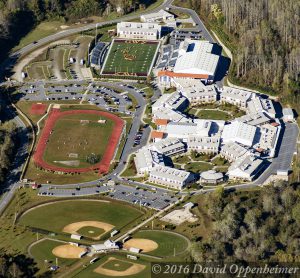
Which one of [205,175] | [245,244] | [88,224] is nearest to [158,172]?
[205,175]

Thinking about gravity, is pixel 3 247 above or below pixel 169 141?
below

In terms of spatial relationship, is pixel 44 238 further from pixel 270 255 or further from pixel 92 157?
pixel 270 255

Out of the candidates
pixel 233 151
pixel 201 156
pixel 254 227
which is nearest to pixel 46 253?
pixel 254 227

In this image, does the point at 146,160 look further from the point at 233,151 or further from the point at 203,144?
the point at 233,151

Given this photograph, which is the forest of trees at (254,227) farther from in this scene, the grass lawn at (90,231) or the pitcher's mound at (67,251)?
the pitcher's mound at (67,251)

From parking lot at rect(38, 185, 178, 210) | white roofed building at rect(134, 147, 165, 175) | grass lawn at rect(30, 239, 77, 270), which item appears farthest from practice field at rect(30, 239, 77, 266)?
white roofed building at rect(134, 147, 165, 175)

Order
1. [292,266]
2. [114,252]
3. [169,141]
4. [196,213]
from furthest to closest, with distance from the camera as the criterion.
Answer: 1. [169,141]
2. [196,213]
3. [114,252]
4. [292,266]

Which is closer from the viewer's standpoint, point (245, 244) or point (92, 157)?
point (245, 244)
